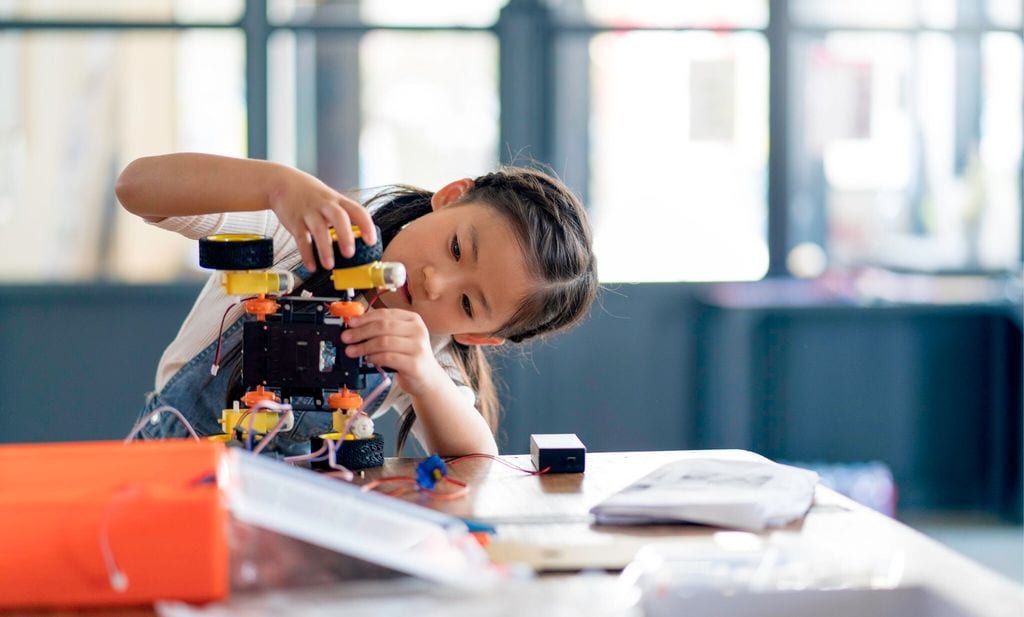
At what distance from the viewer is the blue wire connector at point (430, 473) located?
1.10m

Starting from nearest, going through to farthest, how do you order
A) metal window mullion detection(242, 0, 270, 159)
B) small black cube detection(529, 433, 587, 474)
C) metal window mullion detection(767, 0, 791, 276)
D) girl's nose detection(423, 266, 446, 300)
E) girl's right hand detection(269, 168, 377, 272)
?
girl's right hand detection(269, 168, 377, 272) < small black cube detection(529, 433, 587, 474) < girl's nose detection(423, 266, 446, 300) < metal window mullion detection(242, 0, 270, 159) < metal window mullion detection(767, 0, 791, 276)

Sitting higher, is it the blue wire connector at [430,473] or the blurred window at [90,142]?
the blurred window at [90,142]

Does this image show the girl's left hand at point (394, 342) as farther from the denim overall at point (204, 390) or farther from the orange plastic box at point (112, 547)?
the orange plastic box at point (112, 547)

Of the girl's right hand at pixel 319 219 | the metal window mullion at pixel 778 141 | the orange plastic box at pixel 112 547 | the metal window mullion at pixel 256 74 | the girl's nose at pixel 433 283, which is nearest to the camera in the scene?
the orange plastic box at pixel 112 547

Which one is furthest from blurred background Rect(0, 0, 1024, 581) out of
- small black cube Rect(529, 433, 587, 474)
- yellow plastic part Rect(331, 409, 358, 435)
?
yellow plastic part Rect(331, 409, 358, 435)

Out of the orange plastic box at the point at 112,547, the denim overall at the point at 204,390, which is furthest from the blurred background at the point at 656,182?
the orange plastic box at the point at 112,547

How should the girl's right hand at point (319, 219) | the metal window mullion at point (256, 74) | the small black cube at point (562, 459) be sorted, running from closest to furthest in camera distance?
the girl's right hand at point (319, 219), the small black cube at point (562, 459), the metal window mullion at point (256, 74)

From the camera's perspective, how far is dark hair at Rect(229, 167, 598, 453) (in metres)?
1.49

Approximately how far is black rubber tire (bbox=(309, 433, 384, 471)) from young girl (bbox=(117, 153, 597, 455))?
84mm

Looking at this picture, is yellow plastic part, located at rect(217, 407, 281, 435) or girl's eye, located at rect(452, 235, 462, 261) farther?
girl's eye, located at rect(452, 235, 462, 261)

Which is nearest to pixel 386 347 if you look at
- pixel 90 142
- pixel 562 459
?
pixel 562 459

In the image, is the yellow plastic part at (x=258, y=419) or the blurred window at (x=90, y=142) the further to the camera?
the blurred window at (x=90, y=142)

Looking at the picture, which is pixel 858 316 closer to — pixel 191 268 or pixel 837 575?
pixel 191 268

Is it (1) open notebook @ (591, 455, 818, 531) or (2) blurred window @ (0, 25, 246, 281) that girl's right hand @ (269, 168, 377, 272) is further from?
(2) blurred window @ (0, 25, 246, 281)
